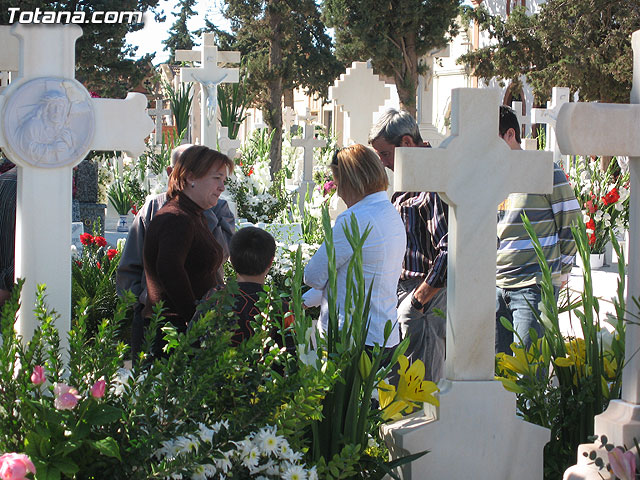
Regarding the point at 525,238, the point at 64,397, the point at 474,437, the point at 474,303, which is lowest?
the point at 474,437

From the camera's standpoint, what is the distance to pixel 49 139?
8.70 ft

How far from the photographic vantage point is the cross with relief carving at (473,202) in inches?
95.6

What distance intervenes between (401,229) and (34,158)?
1372mm

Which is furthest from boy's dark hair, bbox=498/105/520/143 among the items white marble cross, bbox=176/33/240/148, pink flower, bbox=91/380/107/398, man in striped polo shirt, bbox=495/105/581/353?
white marble cross, bbox=176/33/240/148

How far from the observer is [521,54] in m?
23.0

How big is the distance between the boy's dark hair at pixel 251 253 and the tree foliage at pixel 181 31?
49022mm

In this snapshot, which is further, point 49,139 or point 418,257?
point 418,257

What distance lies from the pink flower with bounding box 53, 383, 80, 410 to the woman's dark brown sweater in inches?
44.7

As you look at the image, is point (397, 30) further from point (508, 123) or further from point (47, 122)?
point (47, 122)

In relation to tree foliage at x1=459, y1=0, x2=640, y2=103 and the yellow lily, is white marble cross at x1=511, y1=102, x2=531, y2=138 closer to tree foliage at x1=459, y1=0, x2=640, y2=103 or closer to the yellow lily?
A: tree foliage at x1=459, y1=0, x2=640, y2=103

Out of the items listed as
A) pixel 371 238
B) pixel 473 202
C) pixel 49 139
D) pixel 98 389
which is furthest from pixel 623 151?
pixel 49 139

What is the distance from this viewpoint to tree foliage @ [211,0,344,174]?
991 inches

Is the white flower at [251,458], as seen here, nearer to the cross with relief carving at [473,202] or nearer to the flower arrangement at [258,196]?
the cross with relief carving at [473,202]

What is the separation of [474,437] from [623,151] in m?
0.93
